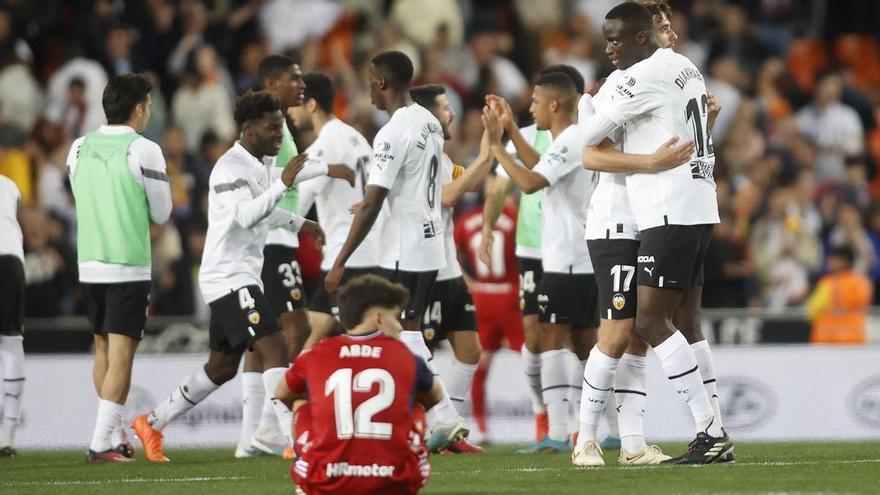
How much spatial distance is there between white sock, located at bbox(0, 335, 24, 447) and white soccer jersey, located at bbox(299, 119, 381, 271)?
2.46m

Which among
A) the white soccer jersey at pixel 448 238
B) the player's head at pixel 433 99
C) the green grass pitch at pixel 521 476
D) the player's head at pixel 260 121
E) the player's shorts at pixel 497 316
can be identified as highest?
the player's head at pixel 433 99

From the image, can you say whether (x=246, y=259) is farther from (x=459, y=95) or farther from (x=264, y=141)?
(x=459, y=95)

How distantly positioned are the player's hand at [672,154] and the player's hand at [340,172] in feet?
10.5

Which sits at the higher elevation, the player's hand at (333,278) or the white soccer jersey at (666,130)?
the white soccer jersey at (666,130)

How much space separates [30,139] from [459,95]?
532 centimetres

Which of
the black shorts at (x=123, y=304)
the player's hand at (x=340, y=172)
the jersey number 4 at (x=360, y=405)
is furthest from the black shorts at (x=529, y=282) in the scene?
the jersey number 4 at (x=360, y=405)

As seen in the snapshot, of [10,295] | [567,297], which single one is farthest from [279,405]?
[10,295]

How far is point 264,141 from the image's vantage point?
1107cm

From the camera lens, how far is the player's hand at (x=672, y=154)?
29.8ft

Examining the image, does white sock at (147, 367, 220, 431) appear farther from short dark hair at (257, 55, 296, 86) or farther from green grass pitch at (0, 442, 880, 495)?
short dark hair at (257, 55, 296, 86)

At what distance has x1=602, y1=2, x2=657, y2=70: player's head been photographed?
30.5 feet

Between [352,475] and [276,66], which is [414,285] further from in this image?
[352,475]

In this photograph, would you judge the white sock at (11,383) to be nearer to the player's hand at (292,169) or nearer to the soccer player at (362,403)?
the player's hand at (292,169)

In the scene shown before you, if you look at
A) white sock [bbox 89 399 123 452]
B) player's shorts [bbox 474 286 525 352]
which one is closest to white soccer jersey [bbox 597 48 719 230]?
white sock [bbox 89 399 123 452]
